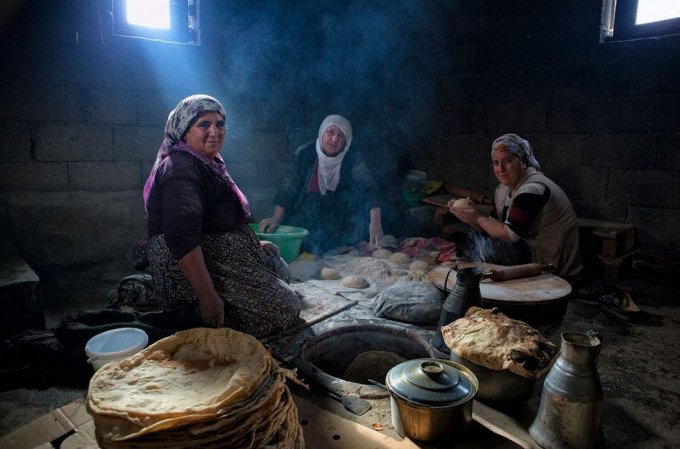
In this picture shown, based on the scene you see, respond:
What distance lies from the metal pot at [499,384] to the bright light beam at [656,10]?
450 centimetres

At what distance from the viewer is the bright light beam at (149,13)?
4.95 meters

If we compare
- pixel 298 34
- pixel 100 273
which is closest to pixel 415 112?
pixel 298 34

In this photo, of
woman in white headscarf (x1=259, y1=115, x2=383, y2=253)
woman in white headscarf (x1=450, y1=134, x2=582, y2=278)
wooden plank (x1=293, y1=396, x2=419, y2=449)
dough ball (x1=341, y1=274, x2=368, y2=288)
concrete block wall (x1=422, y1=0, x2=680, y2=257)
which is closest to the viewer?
wooden plank (x1=293, y1=396, x2=419, y2=449)

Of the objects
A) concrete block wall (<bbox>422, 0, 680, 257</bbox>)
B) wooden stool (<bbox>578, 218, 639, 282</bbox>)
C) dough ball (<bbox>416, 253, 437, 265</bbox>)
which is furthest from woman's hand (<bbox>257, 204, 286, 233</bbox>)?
wooden stool (<bbox>578, 218, 639, 282</bbox>)

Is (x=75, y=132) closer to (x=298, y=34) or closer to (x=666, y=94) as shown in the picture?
(x=298, y=34)

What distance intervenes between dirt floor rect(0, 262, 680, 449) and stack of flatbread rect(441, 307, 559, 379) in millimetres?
352

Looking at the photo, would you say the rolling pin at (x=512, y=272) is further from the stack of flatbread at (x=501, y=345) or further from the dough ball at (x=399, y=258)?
the dough ball at (x=399, y=258)

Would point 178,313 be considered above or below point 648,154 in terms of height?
below

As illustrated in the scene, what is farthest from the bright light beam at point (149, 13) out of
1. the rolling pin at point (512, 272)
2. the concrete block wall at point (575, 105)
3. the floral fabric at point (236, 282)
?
the rolling pin at point (512, 272)

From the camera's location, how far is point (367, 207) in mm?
5781

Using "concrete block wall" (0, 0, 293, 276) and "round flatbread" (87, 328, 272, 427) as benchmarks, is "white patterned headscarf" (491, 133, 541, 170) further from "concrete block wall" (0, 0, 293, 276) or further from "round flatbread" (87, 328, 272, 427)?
"concrete block wall" (0, 0, 293, 276)

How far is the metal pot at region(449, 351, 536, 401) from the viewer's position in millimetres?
2375

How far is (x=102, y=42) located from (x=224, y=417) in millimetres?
4822

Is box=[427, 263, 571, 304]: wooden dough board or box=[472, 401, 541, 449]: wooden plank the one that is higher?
box=[427, 263, 571, 304]: wooden dough board
